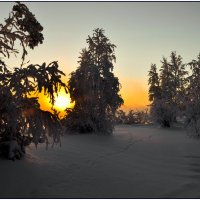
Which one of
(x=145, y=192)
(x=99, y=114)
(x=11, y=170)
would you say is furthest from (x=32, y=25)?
(x=99, y=114)

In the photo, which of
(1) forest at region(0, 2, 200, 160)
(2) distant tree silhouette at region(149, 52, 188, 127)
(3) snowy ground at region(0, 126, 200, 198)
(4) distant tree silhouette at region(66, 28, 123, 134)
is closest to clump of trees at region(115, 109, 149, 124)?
(1) forest at region(0, 2, 200, 160)

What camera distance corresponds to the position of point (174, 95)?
36.5 metres

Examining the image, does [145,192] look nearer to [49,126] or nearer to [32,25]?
[49,126]

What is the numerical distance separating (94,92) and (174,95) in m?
15.8

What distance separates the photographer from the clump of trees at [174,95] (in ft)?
75.8

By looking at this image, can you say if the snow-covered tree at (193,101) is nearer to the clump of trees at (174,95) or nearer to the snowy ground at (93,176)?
the clump of trees at (174,95)

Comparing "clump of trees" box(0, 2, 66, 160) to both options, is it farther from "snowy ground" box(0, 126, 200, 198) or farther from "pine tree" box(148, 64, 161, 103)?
"pine tree" box(148, 64, 161, 103)

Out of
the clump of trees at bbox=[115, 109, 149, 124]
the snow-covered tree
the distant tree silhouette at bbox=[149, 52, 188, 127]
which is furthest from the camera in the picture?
the clump of trees at bbox=[115, 109, 149, 124]

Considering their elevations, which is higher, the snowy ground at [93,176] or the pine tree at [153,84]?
the pine tree at [153,84]

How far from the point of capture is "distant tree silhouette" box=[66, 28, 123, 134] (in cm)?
2330

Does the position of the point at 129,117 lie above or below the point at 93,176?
above

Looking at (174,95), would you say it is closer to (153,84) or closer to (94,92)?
(153,84)

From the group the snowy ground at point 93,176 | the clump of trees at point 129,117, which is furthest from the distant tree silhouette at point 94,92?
the clump of trees at point 129,117

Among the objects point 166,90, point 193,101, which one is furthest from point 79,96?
point 166,90
